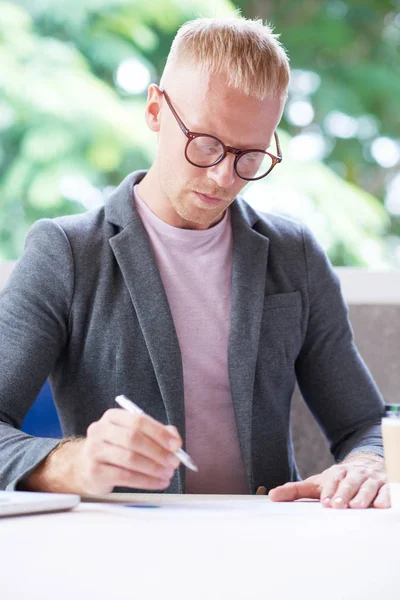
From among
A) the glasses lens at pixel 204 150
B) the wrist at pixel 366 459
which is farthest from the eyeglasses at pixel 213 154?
the wrist at pixel 366 459

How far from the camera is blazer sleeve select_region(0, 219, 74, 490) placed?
1312mm

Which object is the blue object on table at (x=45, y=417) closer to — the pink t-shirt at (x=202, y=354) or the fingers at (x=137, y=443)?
the pink t-shirt at (x=202, y=354)

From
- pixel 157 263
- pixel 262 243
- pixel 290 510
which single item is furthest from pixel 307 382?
pixel 290 510

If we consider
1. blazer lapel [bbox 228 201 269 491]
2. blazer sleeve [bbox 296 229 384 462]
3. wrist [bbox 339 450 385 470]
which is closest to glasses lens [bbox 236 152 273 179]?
Answer: blazer lapel [bbox 228 201 269 491]

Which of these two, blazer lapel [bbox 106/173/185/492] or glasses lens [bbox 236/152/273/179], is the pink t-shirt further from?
glasses lens [bbox 236/152/273/179]

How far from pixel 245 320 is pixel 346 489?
0.43 metres

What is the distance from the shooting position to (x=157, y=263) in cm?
149

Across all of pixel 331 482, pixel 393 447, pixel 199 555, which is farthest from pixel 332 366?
pixel 199 555

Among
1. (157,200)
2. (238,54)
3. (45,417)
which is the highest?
(238,54)

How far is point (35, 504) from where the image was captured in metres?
0.92

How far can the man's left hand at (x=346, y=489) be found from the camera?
1073mm

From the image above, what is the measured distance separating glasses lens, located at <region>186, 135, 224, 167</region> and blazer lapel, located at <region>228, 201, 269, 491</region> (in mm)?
231

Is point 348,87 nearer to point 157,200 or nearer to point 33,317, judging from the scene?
point 157,200

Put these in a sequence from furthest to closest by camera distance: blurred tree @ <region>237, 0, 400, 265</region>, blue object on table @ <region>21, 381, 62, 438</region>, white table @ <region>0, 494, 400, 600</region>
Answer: blurred tree @ <region>237, 0, 400, 265</region>
blue object on table @ <region>21, 381, 62, 438</region>
white table @ <region>0, 494, 400, 600</region>
